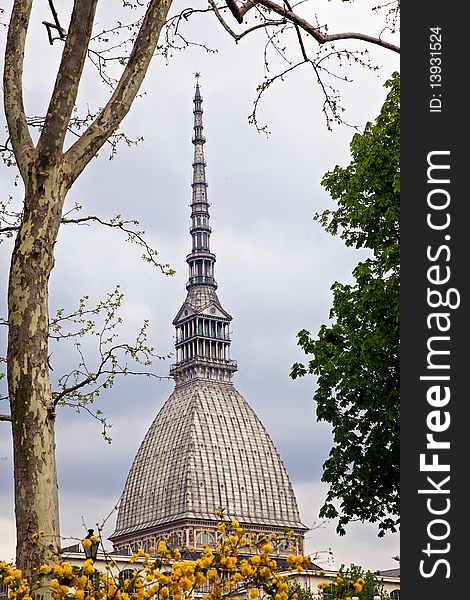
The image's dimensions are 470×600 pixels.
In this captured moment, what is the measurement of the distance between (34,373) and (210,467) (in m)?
147

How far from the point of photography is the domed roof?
498ft

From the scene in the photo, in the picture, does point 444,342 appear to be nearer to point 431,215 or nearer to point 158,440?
point 431,215

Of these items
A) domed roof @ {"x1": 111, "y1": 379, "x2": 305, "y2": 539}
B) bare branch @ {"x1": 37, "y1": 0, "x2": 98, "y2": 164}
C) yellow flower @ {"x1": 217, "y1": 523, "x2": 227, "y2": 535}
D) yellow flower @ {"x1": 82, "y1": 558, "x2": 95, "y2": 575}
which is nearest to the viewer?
yellow flower @ {"x1": 82, "y1": 558, "x2": 95, "y2": 575}

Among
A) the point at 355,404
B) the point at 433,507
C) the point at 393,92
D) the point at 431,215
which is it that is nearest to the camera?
the point at 433,507

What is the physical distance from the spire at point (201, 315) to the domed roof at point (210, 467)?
3.21 m

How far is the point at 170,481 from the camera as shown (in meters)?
154

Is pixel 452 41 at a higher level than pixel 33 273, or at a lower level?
higher

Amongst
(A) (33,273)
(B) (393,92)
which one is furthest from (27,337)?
(B) (393,92)

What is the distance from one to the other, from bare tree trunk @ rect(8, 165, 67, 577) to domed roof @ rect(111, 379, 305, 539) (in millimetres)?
141597

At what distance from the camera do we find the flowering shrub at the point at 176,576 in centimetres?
708

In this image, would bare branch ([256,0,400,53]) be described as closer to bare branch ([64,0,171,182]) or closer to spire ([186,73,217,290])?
bare branch ([64,0,171,182])

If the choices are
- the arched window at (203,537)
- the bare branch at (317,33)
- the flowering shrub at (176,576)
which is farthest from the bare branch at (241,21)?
the arched window at (203,537)

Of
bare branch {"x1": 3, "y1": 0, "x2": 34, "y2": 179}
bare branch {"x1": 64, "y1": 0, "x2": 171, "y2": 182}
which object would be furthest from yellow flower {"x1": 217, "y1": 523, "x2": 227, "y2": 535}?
bare branch {"x1": 3, "y1": 0, "x2": 34, "y2": 179}

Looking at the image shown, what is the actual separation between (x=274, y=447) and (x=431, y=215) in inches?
6129
